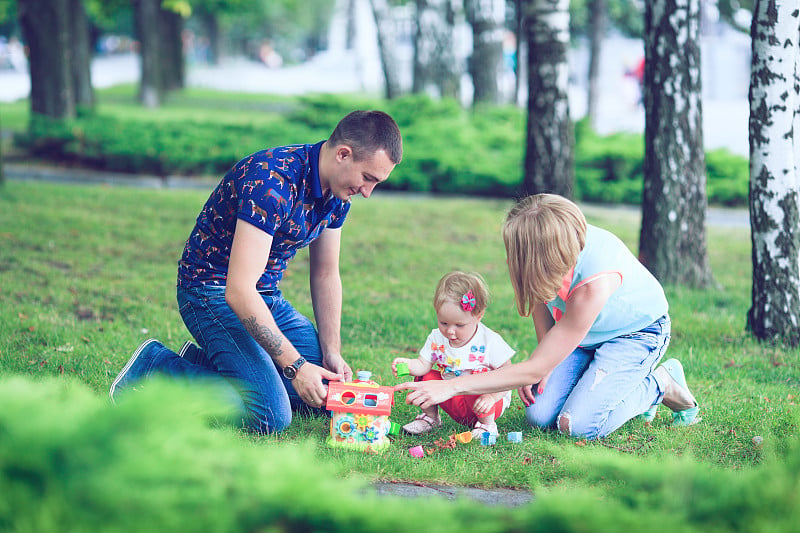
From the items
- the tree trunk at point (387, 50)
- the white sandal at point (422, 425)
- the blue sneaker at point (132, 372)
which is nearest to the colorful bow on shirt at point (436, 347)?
the white sandal at point (422, 425)

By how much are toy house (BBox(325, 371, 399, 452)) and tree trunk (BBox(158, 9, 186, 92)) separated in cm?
2522

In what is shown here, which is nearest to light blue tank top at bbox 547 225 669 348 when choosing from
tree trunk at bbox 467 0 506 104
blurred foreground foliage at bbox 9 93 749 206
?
→ blurred foreground foliage at bbox 9 93 749 206

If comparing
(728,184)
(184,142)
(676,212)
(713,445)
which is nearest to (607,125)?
(728,184)

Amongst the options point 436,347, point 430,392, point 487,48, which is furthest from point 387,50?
point 430,392

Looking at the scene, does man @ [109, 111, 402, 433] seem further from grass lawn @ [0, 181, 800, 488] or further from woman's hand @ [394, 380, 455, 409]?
woman's hand @ [394, 380, 455, 409]

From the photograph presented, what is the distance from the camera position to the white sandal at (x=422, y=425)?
14.0 ft

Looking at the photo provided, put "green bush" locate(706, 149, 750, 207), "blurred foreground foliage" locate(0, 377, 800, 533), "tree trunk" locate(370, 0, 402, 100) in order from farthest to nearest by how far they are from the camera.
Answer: "tree trunk" locate(370, 0, 402, 100) < "green bush" locate(706, 149, 750, 207) < "blurred foreground foliage" locate(0, 377, 800, 533)

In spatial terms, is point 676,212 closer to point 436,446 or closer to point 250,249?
point 436,446

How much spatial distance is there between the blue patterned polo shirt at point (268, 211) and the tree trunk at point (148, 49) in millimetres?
20522

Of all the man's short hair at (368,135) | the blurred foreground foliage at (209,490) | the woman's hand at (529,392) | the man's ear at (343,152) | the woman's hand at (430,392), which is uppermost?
the man's short hair at (368,135)

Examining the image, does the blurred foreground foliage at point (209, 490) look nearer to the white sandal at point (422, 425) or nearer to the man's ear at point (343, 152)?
the man's ear at point (343, 152)

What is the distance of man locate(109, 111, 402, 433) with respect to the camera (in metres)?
3.81

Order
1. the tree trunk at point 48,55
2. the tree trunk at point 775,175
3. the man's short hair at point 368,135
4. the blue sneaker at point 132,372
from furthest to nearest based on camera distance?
the tree trunk at point 48,55, the tree trunk at point 775,175, the blue sneaker at point 132,372, the man's short hair at point 368,135

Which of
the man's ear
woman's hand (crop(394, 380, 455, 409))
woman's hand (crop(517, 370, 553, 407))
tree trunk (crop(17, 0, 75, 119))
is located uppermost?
tree trunk (crop(17, 0, 75, 119))
